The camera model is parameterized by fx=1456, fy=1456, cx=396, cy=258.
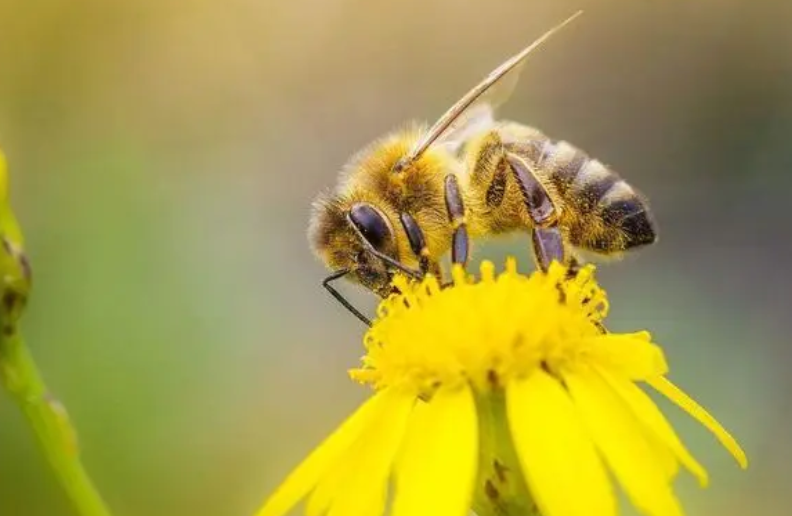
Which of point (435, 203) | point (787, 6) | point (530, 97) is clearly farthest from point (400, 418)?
point (787, 6)

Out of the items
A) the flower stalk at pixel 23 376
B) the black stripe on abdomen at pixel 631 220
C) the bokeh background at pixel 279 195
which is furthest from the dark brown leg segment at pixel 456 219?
the bokeh background at pixel 279 195

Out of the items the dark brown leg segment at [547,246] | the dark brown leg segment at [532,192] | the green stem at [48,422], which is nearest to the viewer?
the green stem at [48,422]

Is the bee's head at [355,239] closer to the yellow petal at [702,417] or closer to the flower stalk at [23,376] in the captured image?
the yellow petal at [702,417]

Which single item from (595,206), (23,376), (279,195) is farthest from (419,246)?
(279,195)

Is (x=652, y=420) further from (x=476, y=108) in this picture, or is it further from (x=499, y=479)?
(x=476, y=108)

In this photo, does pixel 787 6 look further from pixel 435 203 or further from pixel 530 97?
pixel 435 203

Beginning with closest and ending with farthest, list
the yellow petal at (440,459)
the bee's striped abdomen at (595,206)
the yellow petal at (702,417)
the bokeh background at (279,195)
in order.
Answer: the yellow petal at (440,459) < the yellow petal at (702,417) < the bee's striped abdomen at (595,206) < the bokeh background at (279,195)
